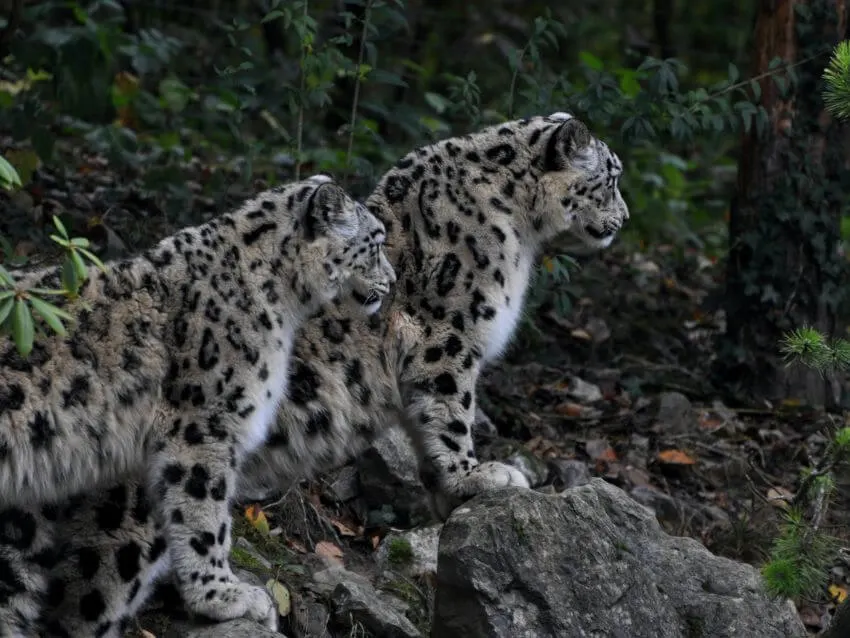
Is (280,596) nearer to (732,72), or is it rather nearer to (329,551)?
(329,551)

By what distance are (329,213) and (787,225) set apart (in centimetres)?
389

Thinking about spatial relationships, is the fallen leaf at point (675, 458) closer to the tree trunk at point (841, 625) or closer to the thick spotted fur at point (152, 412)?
the thick spotted fur at point (152, 412)

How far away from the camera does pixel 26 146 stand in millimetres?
8094

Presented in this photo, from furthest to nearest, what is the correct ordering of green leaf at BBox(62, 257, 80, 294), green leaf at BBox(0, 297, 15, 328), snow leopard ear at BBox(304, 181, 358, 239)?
snow leopard ear at BBox(304, 181, 358, 239)
green leaf at BBox(62, 257, 80, 294)
green leaf at BBox(0, 297, 15, 328)

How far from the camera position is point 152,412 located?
4.82 meters

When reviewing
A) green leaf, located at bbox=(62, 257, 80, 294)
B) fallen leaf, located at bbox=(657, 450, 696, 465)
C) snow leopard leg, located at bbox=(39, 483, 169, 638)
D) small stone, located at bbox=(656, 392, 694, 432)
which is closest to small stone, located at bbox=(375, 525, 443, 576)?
snow leopard leg, located at bbox=(39, 483, 169, 638)

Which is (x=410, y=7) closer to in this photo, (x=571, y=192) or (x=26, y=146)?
(x=26, y=146)

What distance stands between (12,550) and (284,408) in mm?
1171

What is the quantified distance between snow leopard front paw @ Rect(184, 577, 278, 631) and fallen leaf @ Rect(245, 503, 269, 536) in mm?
987

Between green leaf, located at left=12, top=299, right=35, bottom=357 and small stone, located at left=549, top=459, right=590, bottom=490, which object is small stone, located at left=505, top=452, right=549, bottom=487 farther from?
green leaf, located at left=12, top=299, right=35, bottom=357

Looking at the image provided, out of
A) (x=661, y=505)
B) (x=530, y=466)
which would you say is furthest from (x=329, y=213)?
(x=661, y=505)

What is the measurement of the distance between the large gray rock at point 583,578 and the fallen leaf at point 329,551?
1.12 m

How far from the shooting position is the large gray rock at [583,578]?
4.80m

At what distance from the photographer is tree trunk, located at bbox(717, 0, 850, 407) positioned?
27.1ft
